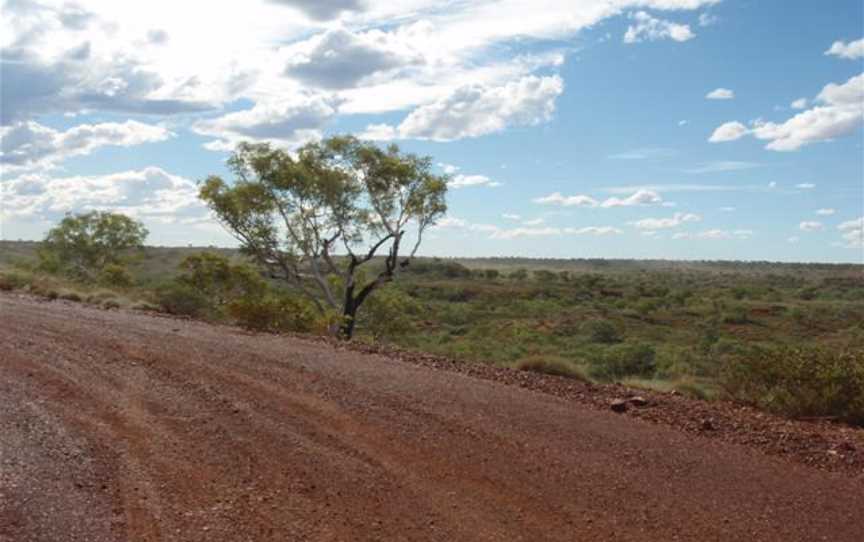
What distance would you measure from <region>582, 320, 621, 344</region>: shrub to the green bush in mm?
25881

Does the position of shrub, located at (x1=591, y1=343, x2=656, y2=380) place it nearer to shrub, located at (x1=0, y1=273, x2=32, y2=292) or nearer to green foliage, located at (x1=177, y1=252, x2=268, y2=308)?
green foliage, located at (x1=177, y1=252, x2=268, y2=308)

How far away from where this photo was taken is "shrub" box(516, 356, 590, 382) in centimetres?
1288

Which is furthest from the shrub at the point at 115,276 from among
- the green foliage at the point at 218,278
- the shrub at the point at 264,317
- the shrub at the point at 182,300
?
the shrub at the point at 264,317

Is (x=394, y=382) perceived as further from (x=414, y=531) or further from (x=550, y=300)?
(x=550, y=300)

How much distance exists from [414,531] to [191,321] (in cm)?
1133

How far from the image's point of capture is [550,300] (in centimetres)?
6097

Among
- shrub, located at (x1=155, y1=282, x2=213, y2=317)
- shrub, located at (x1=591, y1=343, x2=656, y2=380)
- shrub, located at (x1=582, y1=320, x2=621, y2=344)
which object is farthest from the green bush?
shrub, located at (x1=582, y1=320, x2=621, y2=344)

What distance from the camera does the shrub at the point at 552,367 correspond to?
12883mm

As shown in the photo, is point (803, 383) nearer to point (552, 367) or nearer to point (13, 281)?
point (552, 367)

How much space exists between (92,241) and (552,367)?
32.2 meters

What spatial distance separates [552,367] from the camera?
510 inches

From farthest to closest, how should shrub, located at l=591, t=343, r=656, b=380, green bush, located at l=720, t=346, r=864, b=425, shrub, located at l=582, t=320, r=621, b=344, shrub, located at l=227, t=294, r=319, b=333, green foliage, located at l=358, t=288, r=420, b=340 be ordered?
shrub, located at l=582, t=320, r=621, b=344, green foliage, located at l=358, t=288, r=420, b=340, shrub, located at l=591, t=343, r=656, b=380, shrub, located at l=227, t=294, r=319, b=333, green bush, located at l=720, t=346, r=864, b=425

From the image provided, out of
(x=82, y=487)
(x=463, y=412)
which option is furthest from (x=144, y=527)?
(x=463, y=412)

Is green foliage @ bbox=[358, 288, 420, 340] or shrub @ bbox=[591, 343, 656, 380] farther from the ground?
green foliage @ bbox=[358, 288, 420, 340]
